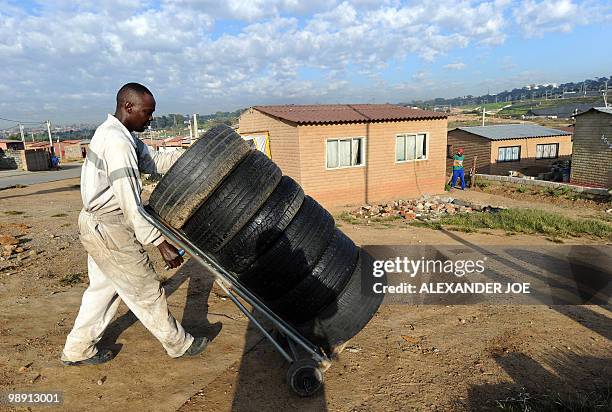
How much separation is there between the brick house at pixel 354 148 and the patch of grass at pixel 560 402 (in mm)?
10891

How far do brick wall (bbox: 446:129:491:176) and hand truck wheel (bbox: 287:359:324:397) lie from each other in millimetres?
20889

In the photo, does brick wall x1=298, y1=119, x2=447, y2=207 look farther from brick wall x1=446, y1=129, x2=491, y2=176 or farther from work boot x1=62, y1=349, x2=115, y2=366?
work boot x1=62, y1=349, x2=115, y2=366

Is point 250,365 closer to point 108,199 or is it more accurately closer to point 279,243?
point 279,243

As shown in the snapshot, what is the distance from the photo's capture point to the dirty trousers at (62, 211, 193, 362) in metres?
3.19

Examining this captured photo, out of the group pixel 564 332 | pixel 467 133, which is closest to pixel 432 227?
pixel 564 332

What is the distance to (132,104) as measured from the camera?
3.19 m

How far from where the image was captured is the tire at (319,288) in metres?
3.34

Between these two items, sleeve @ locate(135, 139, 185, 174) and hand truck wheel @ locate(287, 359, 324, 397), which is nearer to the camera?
hand truck wheel @ locate(287, 359, 324, 397)

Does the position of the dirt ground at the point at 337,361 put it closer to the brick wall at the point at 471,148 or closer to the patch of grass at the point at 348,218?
the patch of grass at the point at 348,218

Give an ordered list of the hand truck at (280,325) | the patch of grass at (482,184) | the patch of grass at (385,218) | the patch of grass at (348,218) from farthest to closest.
→ the patch of grass at (482,184) < the patch of grass at (385,218) < the patch of grass at (348,218) < the hand truck at (280,325)

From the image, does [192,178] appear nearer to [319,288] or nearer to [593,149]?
[319,288]

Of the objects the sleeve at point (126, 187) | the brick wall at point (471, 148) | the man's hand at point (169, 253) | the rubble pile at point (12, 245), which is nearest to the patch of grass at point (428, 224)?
the man's hand at point (169, 253)

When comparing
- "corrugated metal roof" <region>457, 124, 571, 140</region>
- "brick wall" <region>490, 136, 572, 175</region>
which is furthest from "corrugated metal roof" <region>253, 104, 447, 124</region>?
"corrugated metal roof" <region>457, 124, 571, 140</region>

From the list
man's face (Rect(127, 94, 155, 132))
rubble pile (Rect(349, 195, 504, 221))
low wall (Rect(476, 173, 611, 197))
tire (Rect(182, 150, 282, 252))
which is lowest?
low wall (Rect(476, 173, 611, 197))
